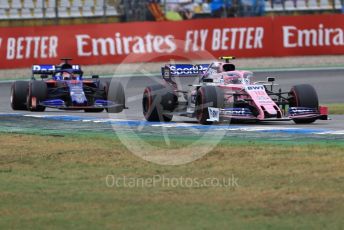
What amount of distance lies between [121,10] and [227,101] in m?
21.3

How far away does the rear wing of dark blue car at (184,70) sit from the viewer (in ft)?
65.1

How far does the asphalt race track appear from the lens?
19.9 m

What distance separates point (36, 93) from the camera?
22.1 meters

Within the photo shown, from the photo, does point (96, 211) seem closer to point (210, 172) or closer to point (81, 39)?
point (210, 172)

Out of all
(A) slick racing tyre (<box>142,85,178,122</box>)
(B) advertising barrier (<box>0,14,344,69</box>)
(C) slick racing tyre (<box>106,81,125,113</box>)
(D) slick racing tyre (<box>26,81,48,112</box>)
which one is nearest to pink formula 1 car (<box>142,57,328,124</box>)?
(A) slick racing tyre (<box>142,85,178,122</box>)

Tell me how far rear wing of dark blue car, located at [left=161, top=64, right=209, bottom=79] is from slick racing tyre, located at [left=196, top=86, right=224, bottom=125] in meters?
1.63

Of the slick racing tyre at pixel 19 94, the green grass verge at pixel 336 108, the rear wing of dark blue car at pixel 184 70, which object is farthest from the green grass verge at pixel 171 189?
the green grass verge at pixel 336 108

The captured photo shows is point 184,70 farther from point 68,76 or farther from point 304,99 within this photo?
point 68,76

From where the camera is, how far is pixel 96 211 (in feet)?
32.9

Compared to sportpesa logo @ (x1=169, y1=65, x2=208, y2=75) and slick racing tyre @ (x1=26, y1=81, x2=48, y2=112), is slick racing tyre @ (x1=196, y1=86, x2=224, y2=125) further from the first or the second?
slick racing tyre @ (x1=26, y1=81, x2=48, y2=112)

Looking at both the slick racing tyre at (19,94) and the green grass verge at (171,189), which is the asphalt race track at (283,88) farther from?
the green grass verge at (171,189)

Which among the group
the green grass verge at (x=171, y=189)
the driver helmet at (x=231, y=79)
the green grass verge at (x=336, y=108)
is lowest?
the green grass verge at (x=171, y=189)

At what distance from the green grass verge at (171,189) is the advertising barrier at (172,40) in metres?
19.7

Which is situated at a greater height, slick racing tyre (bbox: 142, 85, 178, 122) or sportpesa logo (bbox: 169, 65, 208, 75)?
sportpesa logo (bbox: 169, 65, 208, 75)
